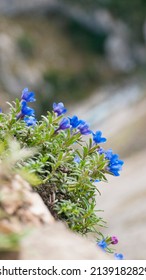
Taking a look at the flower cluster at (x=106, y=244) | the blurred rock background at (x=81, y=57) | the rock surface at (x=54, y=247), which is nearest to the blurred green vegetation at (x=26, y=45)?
the blurred rock background at (x=81, y=57)

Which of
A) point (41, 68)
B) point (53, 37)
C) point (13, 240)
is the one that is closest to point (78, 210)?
point (13, 240)

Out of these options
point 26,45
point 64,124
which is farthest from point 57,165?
point 26,45

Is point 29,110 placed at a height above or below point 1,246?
above

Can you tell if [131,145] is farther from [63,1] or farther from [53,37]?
[63,1]

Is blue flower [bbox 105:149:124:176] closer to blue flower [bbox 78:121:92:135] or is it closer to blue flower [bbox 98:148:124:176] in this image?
blue flower [bbox 98:148:124:176]

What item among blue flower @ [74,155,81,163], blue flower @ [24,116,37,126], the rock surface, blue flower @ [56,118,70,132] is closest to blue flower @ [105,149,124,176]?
blue flower @ [74,155,81,163]
